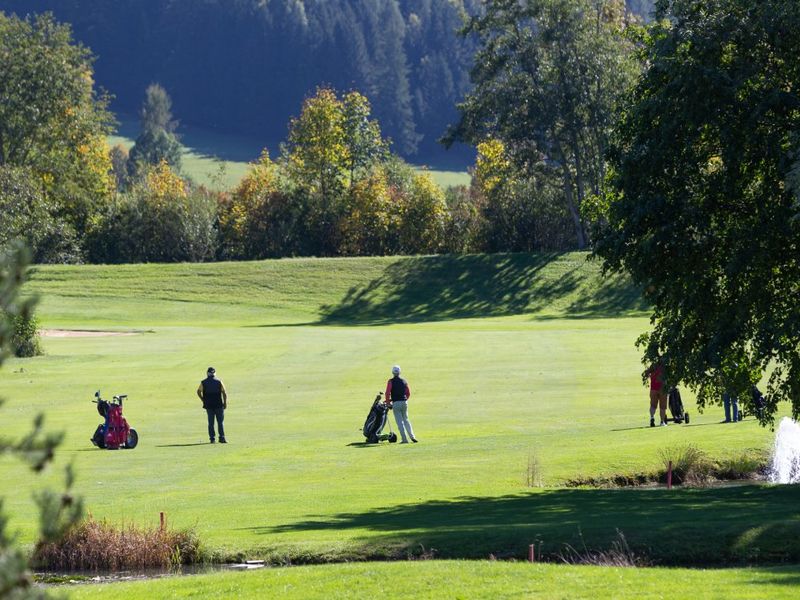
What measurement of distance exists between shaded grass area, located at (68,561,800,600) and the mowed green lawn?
1.89 meters

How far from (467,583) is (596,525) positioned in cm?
443

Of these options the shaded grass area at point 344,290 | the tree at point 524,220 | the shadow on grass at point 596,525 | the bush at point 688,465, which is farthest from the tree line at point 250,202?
the shadow on grass at point 596,525

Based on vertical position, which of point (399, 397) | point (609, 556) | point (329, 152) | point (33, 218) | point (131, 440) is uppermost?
point (329, 152)

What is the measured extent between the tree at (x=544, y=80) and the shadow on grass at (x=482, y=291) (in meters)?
6.50

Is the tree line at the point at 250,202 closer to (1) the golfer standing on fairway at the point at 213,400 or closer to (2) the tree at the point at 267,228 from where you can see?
(2) the tree at the point at 267,228

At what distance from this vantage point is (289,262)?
9781cm

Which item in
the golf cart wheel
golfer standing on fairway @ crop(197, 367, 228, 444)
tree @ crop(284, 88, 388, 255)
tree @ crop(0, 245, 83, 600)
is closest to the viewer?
tree @ crop(0, 245, 83, 600)

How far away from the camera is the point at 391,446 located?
102 ft

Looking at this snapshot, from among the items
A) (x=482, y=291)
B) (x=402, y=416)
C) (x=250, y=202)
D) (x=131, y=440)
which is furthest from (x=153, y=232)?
(x=402, y=416)

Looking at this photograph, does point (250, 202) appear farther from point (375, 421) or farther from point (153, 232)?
point (375, 421)

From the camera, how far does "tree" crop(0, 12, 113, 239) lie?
95.7 meters

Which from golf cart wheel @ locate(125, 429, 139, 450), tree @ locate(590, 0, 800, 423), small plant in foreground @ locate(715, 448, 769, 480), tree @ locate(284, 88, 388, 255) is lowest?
small plant in foreground @ locate(715, 448, 769, 480)

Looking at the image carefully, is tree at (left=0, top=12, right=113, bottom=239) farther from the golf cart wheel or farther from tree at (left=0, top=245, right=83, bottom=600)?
tree at (left=0, top=245, right=83, bottom=600)

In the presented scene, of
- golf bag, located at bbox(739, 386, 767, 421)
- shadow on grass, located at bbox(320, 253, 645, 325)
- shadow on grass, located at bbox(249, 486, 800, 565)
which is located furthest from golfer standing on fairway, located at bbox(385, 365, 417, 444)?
shadow on grass, located at bbox(320, 253, 645, 325)
